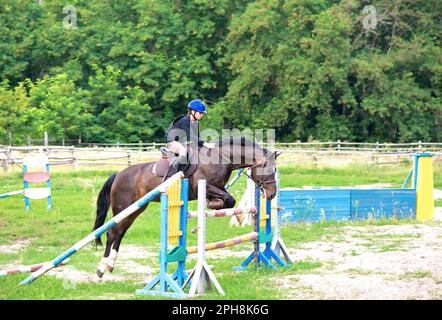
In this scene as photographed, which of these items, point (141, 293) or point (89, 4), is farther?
point (89, 4)

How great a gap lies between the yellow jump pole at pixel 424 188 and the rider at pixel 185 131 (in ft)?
23.5

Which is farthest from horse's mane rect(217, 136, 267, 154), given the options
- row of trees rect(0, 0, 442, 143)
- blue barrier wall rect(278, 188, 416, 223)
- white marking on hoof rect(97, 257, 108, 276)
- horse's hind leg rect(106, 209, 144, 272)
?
row of trees rect(0, 0, 442, 143)

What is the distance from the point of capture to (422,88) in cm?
4506

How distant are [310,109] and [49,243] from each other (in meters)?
32.1

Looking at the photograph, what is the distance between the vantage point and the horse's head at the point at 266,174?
11.1m

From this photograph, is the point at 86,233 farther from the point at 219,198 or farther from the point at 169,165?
the point at 219,198

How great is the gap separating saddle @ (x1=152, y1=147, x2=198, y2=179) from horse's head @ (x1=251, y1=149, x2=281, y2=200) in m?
0.97

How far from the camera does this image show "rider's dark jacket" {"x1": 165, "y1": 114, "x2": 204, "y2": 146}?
11.1 m

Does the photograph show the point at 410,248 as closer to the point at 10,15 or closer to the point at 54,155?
the point at 54,155

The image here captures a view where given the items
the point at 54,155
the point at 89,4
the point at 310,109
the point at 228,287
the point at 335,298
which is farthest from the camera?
the point at 89,4

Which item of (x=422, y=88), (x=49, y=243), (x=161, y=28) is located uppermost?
(x=161, y=28)

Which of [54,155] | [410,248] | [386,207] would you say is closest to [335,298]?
[410,248]

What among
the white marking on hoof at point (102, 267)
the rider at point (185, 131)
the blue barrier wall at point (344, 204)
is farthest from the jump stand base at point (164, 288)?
the blue barrier wall at point (344, 204)

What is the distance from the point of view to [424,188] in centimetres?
1708
